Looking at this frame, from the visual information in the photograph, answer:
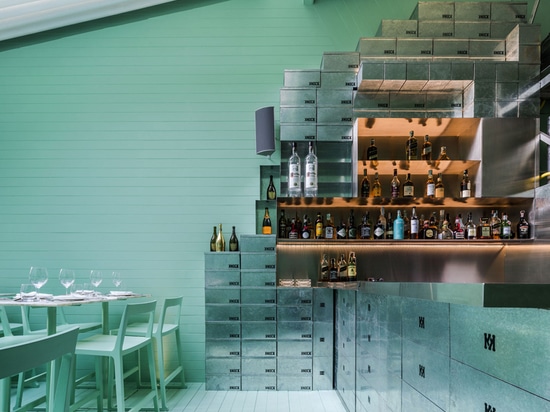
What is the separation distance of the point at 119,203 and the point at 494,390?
3622 mm

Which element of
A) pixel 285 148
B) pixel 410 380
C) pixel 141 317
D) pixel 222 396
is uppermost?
pixel 285 148

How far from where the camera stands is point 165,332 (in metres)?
3.18

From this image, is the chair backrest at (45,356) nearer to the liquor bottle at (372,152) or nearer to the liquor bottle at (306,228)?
the liquor bottle at (306,228)

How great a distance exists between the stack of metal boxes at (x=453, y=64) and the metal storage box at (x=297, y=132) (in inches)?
16.7

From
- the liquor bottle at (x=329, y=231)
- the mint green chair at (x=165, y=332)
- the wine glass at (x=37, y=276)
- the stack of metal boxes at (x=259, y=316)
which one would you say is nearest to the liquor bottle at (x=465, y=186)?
the liquor bottle at (x=329, y=231)

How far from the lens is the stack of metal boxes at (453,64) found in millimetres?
3289

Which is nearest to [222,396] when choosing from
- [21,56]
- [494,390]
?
[494,390]

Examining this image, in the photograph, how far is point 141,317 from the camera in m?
3.73

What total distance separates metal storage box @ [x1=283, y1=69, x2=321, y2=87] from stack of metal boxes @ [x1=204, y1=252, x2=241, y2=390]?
1648 millimetres

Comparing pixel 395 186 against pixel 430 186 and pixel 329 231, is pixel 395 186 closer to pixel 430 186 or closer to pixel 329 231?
pixel 430 186

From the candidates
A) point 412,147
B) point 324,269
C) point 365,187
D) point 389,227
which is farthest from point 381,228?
point 412,147

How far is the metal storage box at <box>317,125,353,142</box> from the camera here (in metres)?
3.59

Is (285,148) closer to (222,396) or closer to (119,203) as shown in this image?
(119,203)

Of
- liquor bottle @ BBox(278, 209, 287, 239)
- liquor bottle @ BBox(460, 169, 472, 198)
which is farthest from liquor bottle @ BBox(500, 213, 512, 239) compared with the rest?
liquor bottle @ BBox(278, 209, 287, 239)
